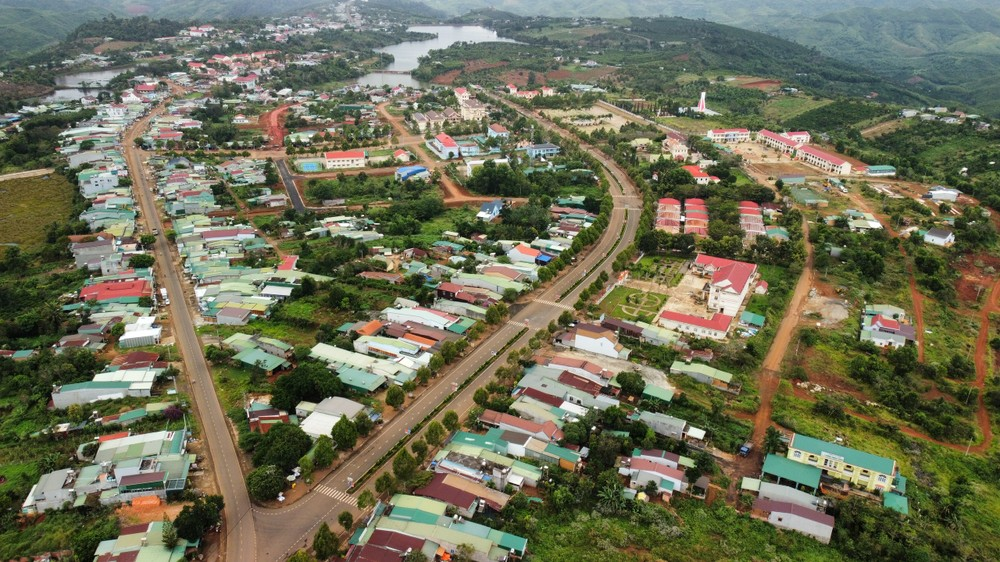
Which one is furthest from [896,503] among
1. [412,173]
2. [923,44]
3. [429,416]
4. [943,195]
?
[923,44]

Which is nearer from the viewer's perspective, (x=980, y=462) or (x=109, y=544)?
(x=109, y=544)

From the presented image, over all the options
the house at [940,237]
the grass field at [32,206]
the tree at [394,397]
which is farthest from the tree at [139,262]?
the house at [940,237]

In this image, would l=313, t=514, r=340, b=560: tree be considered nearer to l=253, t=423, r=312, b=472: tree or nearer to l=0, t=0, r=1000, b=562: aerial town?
l=0, t=0, r=1000, b=562: aerial town

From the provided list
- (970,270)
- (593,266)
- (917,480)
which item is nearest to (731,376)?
(917,480)

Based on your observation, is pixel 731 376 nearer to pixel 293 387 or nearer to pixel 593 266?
pixel 593 266

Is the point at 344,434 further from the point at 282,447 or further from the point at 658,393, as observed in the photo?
the point at 658,393

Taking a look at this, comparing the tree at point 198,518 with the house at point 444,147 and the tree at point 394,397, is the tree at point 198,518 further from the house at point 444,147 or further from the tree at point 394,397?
the house at point 444,147
